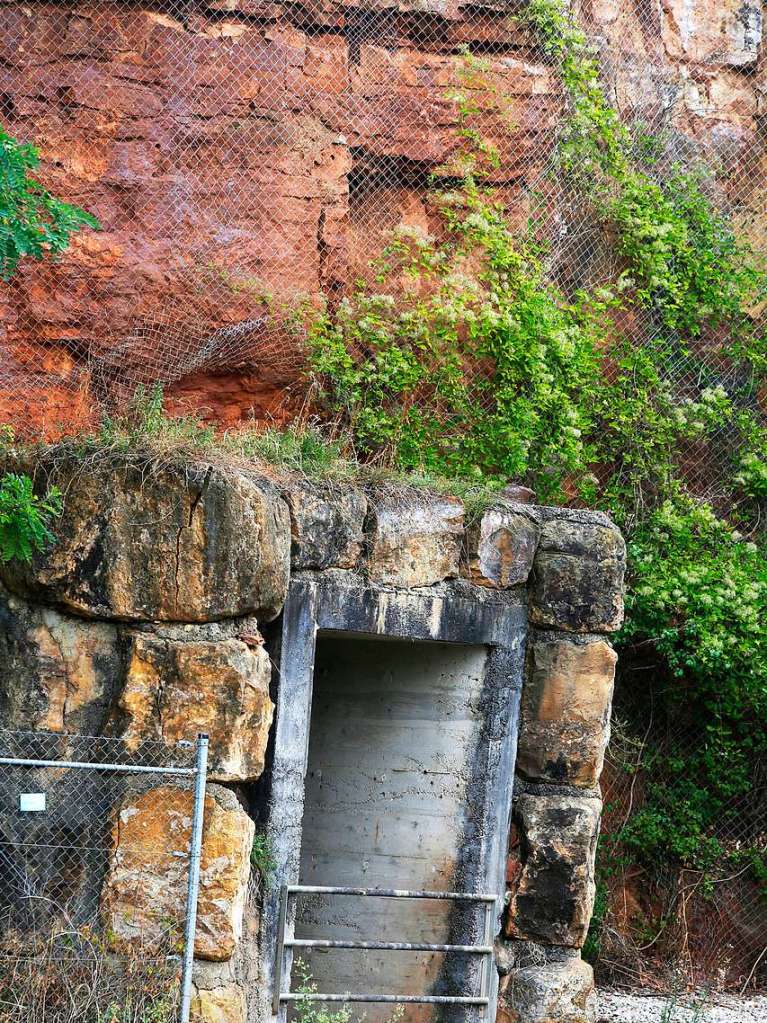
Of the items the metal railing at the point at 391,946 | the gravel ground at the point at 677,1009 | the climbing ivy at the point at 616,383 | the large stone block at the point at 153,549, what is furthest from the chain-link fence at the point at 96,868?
the gravel ground at the point at 677,1009

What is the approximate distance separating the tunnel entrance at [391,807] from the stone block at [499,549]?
42cm

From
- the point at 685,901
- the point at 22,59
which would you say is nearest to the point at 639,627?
the point at 685,901

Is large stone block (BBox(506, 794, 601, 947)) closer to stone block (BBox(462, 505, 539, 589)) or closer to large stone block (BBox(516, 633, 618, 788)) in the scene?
large stone block (BBox(516, 633, 618, 788))

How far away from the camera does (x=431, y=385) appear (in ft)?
30.3

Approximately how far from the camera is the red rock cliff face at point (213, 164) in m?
8.73

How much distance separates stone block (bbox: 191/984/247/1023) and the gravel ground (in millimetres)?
3585

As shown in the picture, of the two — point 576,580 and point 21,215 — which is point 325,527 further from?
point 21,215

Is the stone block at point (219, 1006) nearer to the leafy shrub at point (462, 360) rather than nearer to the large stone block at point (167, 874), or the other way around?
the large stone block at point (167, 874)

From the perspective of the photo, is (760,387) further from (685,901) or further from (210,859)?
(210,859)

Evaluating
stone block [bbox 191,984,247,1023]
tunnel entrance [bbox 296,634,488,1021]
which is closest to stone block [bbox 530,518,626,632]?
tunnel entrance [bbox 296,634,488,1021]

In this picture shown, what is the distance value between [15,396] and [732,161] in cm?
621

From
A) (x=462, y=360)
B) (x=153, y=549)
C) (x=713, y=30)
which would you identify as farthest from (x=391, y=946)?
(x=713, y=30)

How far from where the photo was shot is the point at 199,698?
584cm

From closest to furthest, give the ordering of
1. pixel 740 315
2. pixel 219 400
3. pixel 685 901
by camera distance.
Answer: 1. pixel 219 400
2. pixel 685 901
3. pixel 740 315
